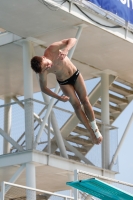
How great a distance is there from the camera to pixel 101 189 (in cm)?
1822

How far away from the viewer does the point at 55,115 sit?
2862 centimetres

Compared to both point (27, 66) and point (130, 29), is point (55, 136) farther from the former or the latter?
point (130, 29)

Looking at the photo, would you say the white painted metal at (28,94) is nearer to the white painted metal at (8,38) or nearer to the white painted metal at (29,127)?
the white painted metal at (29,127)

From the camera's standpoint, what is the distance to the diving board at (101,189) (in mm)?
17520

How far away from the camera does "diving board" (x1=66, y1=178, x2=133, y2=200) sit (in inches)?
690

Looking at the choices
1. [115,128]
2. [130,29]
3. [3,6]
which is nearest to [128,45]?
[130,29]

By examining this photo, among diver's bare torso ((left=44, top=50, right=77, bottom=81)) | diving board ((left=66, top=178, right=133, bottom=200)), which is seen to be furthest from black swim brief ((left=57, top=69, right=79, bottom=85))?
diving board ((left=66, top=178, right=133, bottom=200))

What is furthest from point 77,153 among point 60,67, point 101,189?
point 60,67

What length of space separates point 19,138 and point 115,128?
339 cm

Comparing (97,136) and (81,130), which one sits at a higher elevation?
(81,130)

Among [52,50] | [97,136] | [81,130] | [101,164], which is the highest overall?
[81,130]

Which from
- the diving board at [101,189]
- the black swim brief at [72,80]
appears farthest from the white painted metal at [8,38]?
the black swim brief at [72,80]

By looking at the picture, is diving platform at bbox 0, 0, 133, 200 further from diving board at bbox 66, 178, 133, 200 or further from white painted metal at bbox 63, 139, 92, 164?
diving board at bbox 66, 178, 133, 200

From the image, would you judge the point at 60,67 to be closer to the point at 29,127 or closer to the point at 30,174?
the point at 29,127
